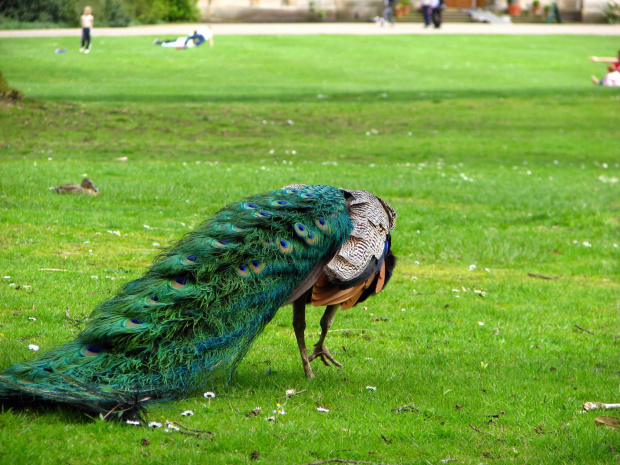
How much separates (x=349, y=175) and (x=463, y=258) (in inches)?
184

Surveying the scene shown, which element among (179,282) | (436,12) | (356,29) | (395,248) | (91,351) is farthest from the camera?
(436,12)

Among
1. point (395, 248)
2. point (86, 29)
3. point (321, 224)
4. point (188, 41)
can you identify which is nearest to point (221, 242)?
point (321, 224)

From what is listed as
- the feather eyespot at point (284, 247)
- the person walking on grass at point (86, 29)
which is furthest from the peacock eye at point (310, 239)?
the person walking on grass at point (86, 29)

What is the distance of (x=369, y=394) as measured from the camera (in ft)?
18.6

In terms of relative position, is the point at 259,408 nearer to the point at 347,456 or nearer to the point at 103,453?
the point at 347,456

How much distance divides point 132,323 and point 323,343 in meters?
1.87

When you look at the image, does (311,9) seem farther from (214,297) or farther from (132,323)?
(132,323)

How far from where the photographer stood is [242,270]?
205 inches

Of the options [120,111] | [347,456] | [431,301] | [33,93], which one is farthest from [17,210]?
[33,93]

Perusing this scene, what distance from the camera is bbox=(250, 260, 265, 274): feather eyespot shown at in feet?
17.1

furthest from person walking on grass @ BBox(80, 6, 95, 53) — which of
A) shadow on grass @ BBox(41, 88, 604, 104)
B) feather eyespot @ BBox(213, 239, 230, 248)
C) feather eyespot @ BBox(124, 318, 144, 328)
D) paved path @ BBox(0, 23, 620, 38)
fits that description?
feather eyespot @ BBox(124, 318, 144, 328)

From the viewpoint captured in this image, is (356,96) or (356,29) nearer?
(356,96)

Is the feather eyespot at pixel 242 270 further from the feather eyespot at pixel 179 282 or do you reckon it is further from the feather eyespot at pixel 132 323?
the feather eyespot at pixel 132 323

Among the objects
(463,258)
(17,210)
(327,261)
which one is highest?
(327,261)
